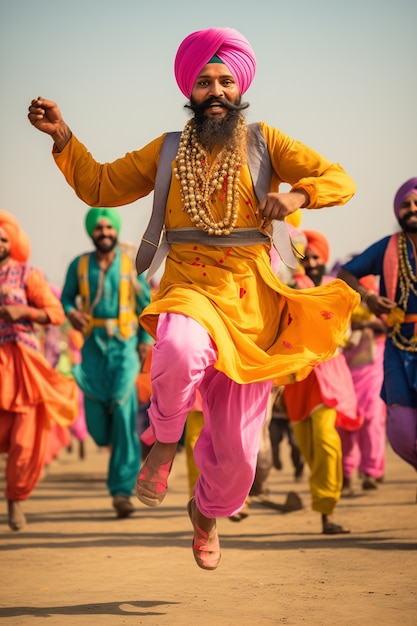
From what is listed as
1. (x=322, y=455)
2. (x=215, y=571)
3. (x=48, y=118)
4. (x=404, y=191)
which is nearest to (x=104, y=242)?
(x=322, y=455)

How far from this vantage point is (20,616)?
6230 millimetres

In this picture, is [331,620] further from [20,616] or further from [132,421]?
[132,421]

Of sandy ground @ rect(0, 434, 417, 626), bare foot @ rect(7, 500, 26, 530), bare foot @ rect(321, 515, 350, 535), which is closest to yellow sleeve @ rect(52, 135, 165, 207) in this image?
sandy ground @ rect(0, 434, 417, 626)

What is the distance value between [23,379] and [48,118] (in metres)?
4.29

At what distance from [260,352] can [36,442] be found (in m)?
4.65

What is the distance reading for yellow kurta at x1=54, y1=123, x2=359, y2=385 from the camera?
236 inches

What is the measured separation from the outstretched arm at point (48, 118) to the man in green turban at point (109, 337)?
4.95 metres

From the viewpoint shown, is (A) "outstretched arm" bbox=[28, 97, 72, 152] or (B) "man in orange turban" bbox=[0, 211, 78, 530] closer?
(A) "outstretched arm" bbox=[28, 97, 72, 152]

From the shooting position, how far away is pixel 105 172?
6.40m

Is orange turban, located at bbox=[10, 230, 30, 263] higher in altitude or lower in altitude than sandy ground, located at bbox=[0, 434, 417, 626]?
higher

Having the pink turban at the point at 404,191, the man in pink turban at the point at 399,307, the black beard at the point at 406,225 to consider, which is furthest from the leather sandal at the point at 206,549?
the pink turban at the point at 404,191

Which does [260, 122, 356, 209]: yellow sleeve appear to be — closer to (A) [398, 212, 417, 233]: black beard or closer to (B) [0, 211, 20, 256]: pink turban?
(A) [398, 212, 417, 233]: black beard

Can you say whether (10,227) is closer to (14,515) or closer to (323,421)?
(14,515)

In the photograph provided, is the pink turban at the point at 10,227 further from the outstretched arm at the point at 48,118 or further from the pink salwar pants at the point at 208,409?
the pink salwar pants at the point at 208,409
